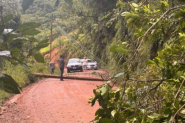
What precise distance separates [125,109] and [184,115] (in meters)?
0.41

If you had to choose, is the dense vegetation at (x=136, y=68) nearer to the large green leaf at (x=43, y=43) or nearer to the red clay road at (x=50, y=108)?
the large green leaf at (x=43, y=43)

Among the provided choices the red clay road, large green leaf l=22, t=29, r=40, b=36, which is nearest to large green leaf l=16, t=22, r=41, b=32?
large green leaf l=22, t=29, r=40, b=36

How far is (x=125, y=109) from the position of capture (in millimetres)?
1812

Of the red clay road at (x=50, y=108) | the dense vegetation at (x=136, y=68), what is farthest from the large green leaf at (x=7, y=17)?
the red clay road at (x=50, y=108)

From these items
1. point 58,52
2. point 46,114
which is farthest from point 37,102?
point 58,52

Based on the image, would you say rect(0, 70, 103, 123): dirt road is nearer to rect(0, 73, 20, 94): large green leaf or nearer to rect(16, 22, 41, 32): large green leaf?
rect(0, 73, 20, 94): large green leaf

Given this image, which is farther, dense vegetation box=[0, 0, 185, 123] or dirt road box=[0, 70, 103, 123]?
dirt road box=[0, 70, 103, 123]

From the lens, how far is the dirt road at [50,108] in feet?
21.2

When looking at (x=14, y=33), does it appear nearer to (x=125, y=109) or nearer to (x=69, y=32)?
(x=125, y=109)

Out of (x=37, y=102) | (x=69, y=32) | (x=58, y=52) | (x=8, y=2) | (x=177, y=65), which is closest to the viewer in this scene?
(x=8, y=2)

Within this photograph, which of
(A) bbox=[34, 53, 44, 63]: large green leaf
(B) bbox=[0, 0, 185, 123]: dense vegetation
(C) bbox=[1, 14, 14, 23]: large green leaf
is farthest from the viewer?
(B) bbox=[0, 0, 185, 123]: dense vegetation

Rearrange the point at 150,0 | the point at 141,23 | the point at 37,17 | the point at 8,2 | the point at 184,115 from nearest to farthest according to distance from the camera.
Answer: the point at 8,2, the point at 184,115, the point at 37,17, the point at 141,23, the point at 150,0

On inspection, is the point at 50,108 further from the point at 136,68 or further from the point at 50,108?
the point at 136,68

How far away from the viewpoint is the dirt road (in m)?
6.47
